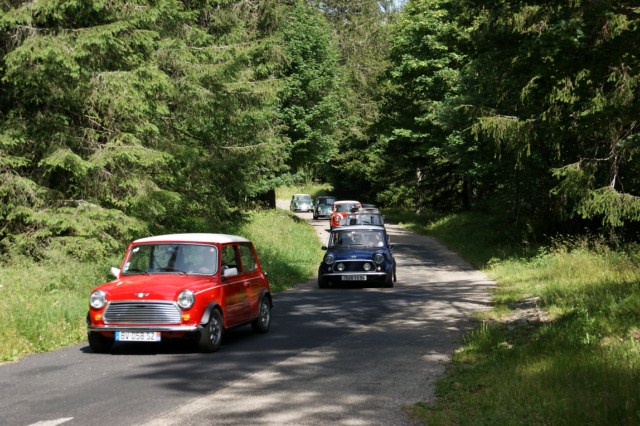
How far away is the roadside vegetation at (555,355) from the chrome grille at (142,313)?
3.85 metres

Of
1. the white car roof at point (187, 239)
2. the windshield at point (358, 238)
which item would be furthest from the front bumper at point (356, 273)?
the white car roof at point (187, 239)

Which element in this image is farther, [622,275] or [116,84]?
[116,84]

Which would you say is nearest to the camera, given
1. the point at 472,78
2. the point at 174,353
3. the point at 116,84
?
the point at 174,353

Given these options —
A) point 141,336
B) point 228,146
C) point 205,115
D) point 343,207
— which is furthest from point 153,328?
point 343,207

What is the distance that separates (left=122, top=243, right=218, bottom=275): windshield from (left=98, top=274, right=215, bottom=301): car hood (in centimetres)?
21

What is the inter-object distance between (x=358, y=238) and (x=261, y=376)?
44.8 ft

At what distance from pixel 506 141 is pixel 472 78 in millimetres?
9748

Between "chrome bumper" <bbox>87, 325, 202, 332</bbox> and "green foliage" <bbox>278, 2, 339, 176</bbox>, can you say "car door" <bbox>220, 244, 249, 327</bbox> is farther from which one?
"green foliage" <bbox>278, 2, 339, 176</bbox>

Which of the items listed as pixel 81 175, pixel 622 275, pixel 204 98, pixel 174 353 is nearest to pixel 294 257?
pixel 204 98

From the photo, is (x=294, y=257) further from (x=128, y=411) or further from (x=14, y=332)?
(x=128, y=411)

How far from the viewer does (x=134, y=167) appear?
19391 millimetres

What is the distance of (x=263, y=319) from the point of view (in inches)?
517

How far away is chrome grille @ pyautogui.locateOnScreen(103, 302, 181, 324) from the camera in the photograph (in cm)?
1047

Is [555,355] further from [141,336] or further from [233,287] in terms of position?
[141,336]
